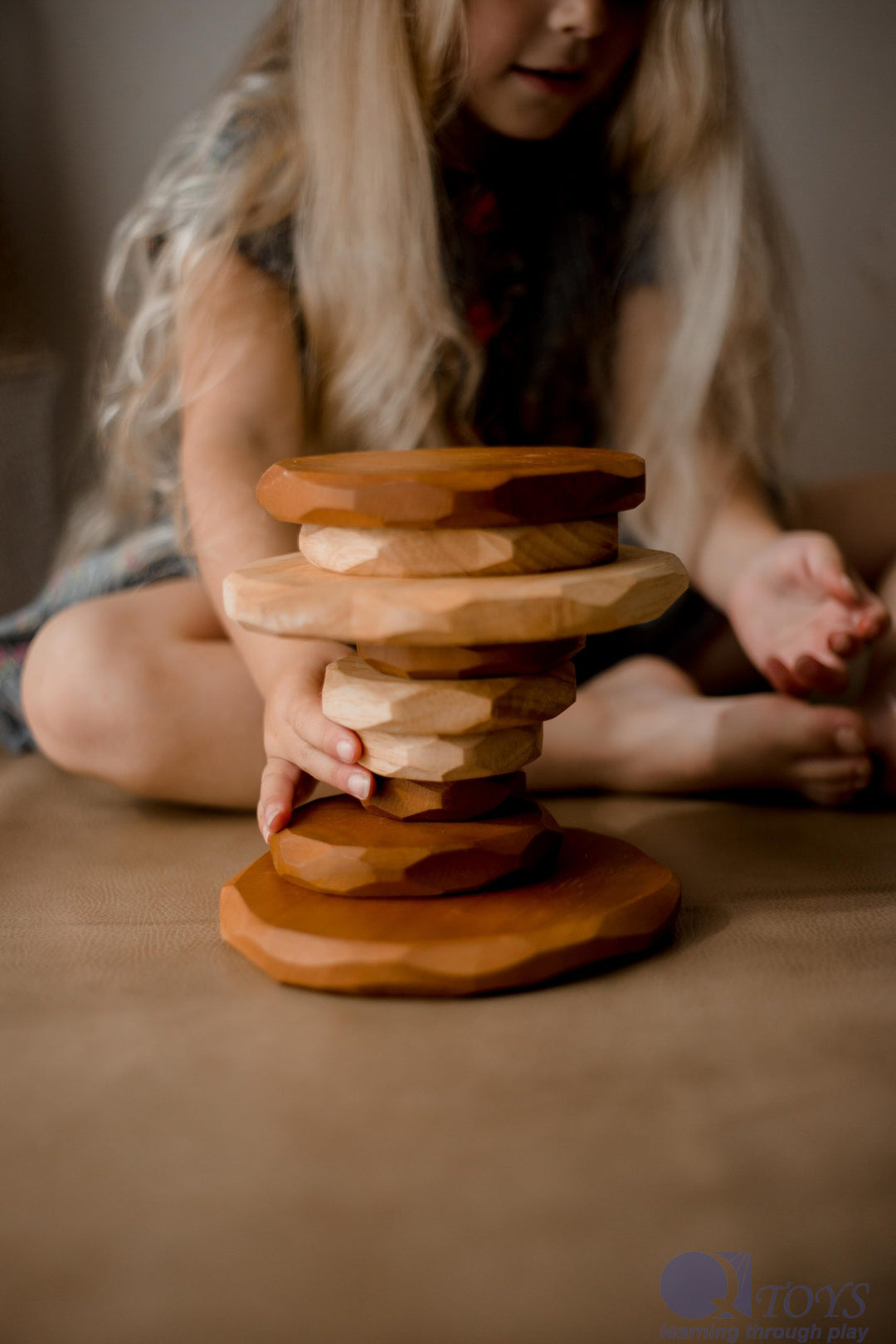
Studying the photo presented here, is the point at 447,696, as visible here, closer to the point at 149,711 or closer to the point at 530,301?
the point at 149,711

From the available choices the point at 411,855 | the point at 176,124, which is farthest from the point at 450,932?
the point at 176,124

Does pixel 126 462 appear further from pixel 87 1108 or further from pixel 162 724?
pixel 87 1108

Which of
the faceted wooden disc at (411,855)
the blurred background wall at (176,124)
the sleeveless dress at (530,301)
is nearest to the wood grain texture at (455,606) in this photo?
the faceted wooden disc at (411,855)

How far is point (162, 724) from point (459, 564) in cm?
33

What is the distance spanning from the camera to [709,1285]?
1.02 ft

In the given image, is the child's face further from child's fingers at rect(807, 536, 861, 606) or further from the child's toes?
the child's toes

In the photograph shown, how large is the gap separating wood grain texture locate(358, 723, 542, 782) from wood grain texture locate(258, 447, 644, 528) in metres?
0.10

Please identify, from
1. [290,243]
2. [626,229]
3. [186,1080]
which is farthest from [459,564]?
[626,229]

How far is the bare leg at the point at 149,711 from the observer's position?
71 cm

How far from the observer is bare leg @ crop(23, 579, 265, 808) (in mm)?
705

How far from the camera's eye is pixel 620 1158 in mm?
361

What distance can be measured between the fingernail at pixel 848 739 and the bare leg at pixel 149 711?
0.36 metres

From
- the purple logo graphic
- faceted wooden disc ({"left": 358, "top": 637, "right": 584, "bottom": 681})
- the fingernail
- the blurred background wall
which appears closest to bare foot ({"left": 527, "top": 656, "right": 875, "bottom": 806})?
the fingernail

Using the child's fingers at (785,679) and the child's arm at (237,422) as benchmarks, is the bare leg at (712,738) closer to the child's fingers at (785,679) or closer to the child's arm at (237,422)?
the child's fingers at (785,679)
